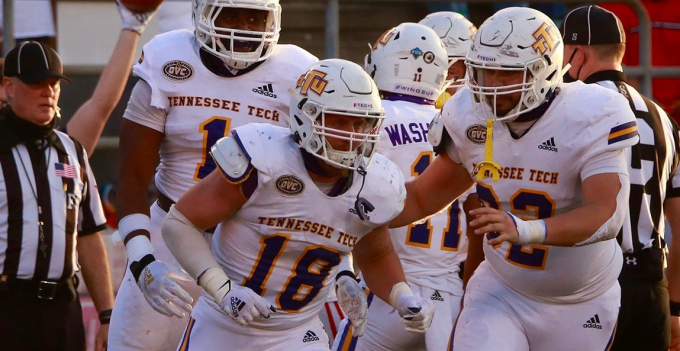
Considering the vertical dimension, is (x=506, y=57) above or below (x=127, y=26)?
above

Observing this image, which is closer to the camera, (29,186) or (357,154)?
(357,154)

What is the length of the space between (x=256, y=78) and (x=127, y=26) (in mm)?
1541

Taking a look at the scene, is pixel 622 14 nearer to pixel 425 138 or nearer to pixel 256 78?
pixel 425 138

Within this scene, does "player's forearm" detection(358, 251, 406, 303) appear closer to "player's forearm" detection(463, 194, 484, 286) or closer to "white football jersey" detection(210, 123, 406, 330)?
"white football jersey" detection(210, 123, 406, 330)

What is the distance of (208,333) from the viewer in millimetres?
4082

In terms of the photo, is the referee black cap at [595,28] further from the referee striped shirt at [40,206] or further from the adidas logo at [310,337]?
the referee striped shirt at [40,206]

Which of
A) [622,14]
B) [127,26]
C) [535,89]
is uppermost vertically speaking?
[535,89]

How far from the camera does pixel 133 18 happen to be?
19.2ft

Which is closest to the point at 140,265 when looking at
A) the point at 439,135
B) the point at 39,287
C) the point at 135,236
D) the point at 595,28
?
the point at 135,236

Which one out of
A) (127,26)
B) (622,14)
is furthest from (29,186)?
(622,14)

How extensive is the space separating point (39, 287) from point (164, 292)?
1355 millimetres

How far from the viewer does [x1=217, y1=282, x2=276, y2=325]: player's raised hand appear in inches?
149

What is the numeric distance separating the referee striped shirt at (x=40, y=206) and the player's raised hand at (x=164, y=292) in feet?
3.90

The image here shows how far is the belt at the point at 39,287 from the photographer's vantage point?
5070mm
